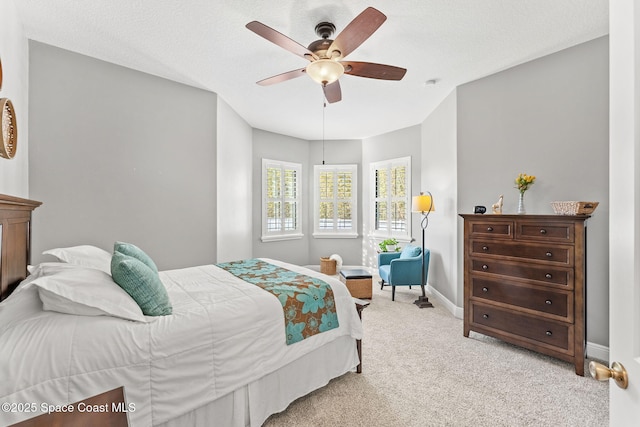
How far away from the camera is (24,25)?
7.68 ft

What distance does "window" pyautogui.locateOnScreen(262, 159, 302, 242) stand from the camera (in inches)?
217

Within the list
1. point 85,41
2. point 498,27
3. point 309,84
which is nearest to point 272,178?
point 309,84

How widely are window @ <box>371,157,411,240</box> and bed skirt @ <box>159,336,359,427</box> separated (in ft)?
11.2

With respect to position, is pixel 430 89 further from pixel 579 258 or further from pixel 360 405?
pixel 360 405

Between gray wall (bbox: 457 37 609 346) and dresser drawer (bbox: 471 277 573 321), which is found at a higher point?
gray wall (bbox: 457 37 609 346)

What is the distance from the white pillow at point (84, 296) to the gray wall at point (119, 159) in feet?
5.38

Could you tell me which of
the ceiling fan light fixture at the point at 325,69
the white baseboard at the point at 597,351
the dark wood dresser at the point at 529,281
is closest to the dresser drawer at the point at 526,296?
the dark wood dresser at the point at 529,281

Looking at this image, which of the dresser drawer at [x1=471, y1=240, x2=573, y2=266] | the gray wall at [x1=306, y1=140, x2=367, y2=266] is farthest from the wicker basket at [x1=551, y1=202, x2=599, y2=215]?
the gray wall at [x1=306, y1=140, x2=367, y2=266]

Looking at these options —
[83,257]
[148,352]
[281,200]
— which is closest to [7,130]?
[83,257]

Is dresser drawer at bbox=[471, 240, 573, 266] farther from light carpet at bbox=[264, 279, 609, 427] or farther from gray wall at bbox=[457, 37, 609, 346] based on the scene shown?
light carpet at bbox=[264, 279, 609, 427]

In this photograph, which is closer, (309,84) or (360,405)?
(360,405)

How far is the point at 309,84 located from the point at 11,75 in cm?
260

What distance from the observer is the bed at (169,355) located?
1133 millimetres

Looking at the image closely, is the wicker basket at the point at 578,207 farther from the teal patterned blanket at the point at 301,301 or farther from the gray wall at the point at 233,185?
the gray wall at the point at 233,185
